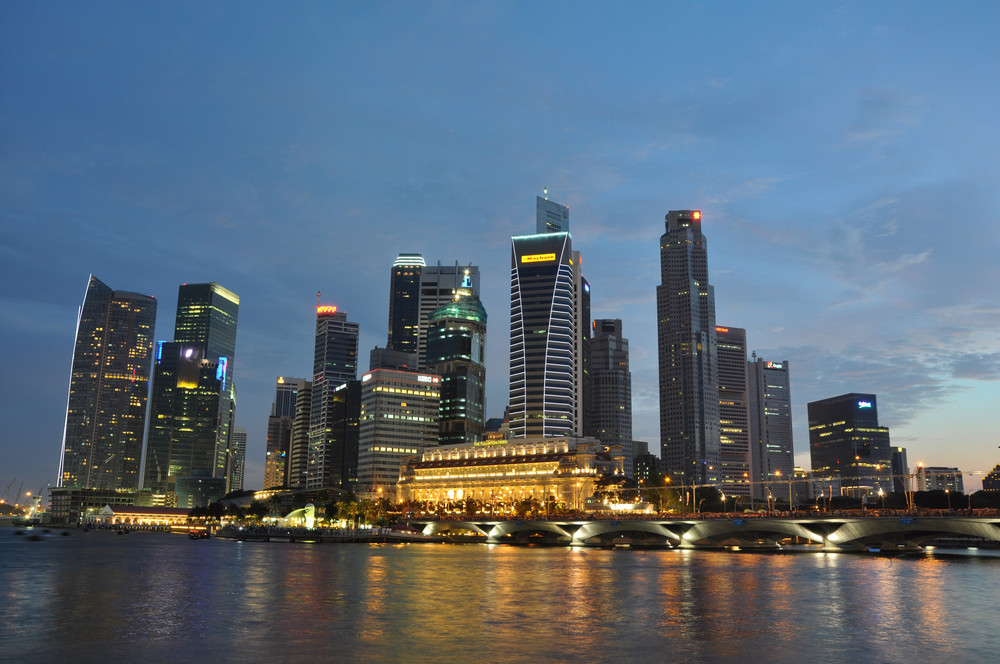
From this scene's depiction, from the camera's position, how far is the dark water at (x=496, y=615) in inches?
1727

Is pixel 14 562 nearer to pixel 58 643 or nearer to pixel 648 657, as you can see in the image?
pixel 58 643

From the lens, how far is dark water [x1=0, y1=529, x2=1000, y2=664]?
43875 mm

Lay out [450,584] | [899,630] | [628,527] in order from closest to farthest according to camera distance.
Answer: [899,630], [450,584], [628,527]

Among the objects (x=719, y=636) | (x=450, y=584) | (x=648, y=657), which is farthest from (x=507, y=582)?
(x=648, y=657)

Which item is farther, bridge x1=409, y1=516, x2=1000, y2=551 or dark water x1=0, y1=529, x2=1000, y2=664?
bridge x1=409, y1=516, x2=1000, y2=551

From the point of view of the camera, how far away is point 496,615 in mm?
58438

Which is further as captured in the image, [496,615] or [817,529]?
[817,529]

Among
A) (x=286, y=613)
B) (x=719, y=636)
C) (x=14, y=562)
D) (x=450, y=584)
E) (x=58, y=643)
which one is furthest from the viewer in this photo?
(x=14, y=562)

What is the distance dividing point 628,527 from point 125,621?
466 feet

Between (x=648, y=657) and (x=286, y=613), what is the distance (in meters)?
29.8

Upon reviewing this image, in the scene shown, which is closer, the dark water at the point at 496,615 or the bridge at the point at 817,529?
the dark water at the point at 496,615

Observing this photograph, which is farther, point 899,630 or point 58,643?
point 899,630

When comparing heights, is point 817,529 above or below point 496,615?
above

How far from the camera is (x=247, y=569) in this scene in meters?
108
